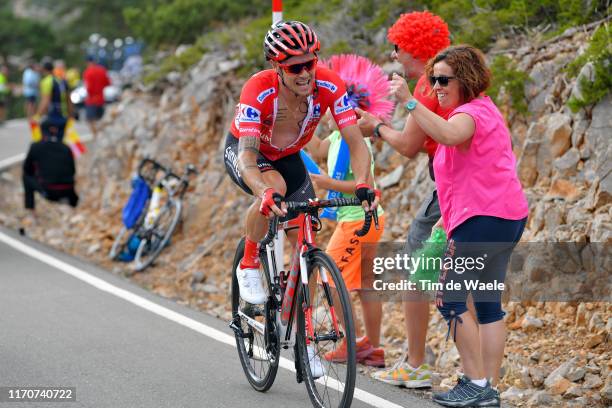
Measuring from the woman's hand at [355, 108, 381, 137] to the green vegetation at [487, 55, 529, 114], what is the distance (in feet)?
10.5

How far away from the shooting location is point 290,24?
18.0 feet

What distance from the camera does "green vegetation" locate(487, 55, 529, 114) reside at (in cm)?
899

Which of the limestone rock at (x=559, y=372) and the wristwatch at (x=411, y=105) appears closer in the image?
the wristwatch at (x=411, y=105)

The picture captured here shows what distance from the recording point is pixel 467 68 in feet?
17.8

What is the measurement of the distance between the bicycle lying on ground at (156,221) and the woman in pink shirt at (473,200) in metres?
6.45

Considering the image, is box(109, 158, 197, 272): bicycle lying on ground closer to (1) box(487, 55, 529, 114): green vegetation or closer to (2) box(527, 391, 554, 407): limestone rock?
(1) box(487, 55, 529, 114): green vegetation

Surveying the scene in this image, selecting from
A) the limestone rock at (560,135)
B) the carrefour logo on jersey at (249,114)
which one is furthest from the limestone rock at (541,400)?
the limestone rock at (560,135)

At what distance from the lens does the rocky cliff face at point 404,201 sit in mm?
6652

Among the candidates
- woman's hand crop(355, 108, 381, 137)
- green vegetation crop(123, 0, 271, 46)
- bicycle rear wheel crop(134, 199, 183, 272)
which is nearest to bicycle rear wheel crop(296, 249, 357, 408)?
woman's hand crop(355, 108, 381, 137)

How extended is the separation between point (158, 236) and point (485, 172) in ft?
22.9

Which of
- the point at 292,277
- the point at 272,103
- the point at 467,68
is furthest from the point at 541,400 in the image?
the point at 272,103

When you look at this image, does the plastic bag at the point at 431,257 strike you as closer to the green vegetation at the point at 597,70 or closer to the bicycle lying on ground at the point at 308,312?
the bicycle lying on ground at the point at 308,312

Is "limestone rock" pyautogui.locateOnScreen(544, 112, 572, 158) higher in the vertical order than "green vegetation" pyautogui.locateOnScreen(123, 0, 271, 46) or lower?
lower

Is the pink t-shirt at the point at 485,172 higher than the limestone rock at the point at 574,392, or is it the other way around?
the pink t-shirt at the point at 485,172
